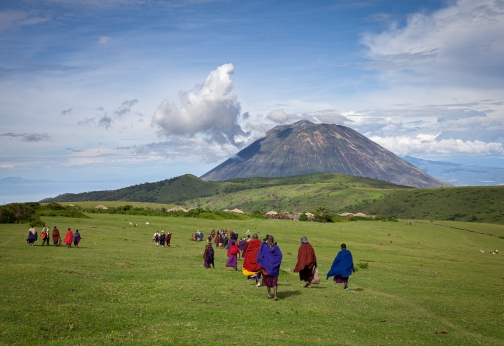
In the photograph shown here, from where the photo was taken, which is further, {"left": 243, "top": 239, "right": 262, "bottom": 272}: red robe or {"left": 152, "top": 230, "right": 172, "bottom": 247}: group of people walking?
{"left": 152, "top": 230, "right": 172, "bottom": 247}: group of people walking

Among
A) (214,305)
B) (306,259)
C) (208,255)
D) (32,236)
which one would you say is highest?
(32,236)

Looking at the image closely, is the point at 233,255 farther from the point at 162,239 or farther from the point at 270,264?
the point at 162,239

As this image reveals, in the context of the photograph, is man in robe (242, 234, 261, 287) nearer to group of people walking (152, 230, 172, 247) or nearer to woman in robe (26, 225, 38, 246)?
woman in robe (26, 225, 38, 246)

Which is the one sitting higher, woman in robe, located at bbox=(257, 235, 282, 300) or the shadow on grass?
woman in robe, located at bbox=(257, 235, 282, 300)

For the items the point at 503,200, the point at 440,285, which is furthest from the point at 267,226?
the point at 503,200

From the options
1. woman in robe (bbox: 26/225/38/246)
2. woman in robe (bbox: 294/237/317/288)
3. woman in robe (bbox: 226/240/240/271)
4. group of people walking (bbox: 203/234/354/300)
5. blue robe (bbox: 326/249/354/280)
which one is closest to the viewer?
group of people walking (bbox: 203/234/354/300)

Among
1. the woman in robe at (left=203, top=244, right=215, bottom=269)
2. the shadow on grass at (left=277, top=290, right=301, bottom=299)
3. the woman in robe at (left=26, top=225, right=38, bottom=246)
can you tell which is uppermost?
the woman in robe at (left=26, top=225, right=38, bottom=246)

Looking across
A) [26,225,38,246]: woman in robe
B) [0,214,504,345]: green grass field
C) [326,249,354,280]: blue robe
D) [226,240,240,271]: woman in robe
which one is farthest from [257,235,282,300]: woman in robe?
[26,225,38,246]: woman in robe

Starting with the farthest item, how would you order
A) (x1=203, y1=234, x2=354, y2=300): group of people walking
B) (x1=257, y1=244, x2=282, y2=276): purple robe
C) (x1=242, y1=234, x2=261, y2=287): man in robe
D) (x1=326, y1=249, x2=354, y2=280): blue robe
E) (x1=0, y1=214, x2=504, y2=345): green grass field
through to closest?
1. (x1=326, y1=249, x2=354, y2=280): blue robe
2. (x1=242, y1=234, x2=261, y2=287): man in robe
3. (x1=203, y1=234, x2=354, y2=300): group of people walking
4. (x1=257, y1=244, x2=282, y2=276): purple robe
5. (x1=0, y1=214, x2=504, y2=345): green grass field

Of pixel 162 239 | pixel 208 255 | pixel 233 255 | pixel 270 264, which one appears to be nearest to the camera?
pixel 270 264

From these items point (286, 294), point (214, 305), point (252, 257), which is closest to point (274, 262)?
point (286, 294)

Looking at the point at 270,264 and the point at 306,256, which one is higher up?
the point at 306,256

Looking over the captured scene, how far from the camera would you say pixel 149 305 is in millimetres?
17969

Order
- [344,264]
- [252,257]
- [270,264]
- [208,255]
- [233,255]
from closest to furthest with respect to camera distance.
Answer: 1. [270,264]
2. [252,257]
3. [344,264]
4. [233,255]
5. [208,255]
